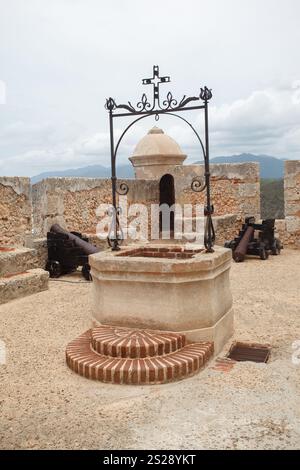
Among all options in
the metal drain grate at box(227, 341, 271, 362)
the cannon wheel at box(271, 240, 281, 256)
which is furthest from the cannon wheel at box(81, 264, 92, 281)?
the cannon wheel at box(271, 240, 281, 256)

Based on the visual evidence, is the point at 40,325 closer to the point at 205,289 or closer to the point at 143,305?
the point at 143,305

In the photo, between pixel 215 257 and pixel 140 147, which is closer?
pixel 215 257

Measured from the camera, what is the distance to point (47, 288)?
749cm

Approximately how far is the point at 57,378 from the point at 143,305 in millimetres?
1002

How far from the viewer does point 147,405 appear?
3.29 metres

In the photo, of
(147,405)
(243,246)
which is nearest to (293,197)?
(243,246)

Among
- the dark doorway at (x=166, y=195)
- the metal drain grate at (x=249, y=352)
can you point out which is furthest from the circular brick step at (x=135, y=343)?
the dark doorway at (x=166, y=195)

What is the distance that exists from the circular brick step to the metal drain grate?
1.97ft

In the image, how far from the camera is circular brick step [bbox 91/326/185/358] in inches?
153

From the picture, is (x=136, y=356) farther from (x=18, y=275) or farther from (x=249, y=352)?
(x=18, y=275)

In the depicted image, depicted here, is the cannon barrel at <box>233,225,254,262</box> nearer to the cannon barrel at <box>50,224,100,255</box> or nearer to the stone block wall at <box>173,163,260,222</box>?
the stone block wall at <box>173,163,260,222</box>

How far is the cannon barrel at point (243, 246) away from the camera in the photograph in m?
9.86

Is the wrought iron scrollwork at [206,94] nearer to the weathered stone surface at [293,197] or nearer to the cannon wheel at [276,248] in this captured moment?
the cannon wheel at [276,248]
